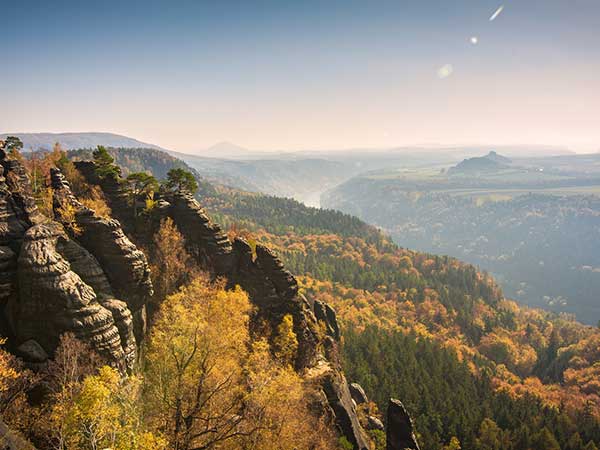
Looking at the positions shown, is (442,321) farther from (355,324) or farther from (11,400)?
(11,400)

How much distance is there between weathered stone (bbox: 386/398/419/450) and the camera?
57406 mm

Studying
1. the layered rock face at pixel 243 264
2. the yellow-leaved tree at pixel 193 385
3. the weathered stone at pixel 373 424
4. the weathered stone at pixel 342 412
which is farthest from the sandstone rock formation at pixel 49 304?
the weathered stone at pixel 373 424

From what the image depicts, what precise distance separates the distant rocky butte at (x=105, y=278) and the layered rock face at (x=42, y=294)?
0.28 feet

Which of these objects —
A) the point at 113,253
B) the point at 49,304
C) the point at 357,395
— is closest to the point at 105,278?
the point at 113,253

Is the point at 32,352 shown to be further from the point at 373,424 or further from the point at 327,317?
the point at 373,424

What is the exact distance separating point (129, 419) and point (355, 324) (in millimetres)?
141802

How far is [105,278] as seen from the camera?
43688 mm

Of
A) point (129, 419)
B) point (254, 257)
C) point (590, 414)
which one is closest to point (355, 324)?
point (590, 414)

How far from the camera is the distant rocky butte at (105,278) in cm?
3441

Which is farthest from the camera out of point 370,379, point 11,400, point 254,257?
point 370,379

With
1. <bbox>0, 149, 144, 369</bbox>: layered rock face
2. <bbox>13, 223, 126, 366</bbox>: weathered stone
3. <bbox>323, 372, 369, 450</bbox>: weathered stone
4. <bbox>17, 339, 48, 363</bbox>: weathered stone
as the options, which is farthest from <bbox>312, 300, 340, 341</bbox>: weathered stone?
<bbox>17, 339, 48, 363</bbox>: weathered stone

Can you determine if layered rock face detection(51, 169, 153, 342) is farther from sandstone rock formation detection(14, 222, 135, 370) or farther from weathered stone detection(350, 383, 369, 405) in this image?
weathered stone detection(350, 383, 369, 405)

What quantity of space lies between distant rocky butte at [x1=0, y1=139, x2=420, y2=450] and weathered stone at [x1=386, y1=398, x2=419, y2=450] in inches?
17.7

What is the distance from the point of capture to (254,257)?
68688mm
